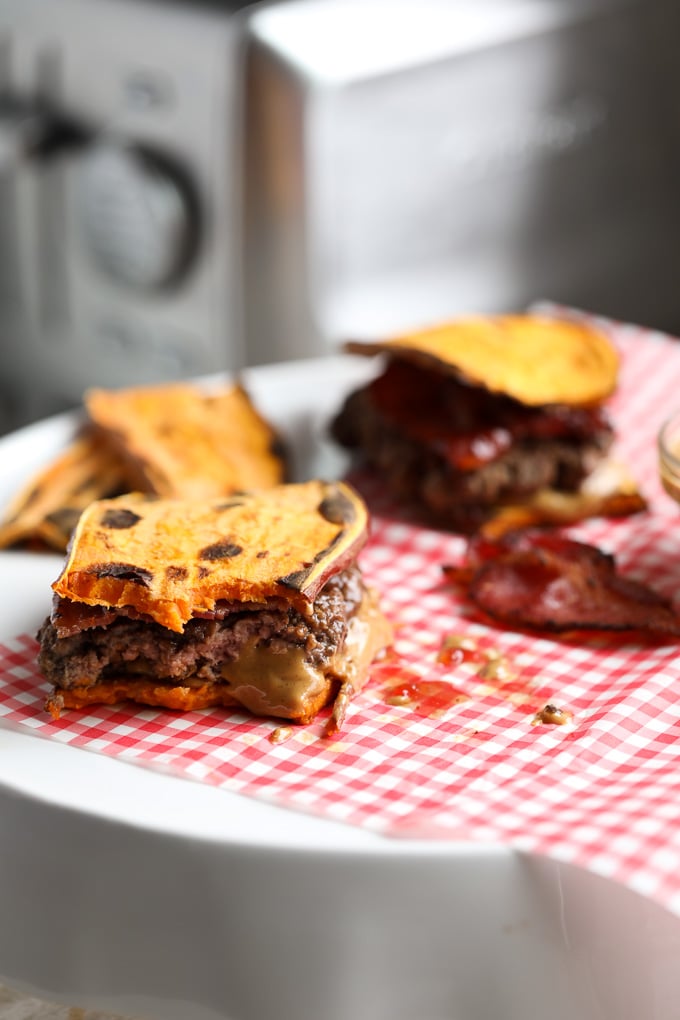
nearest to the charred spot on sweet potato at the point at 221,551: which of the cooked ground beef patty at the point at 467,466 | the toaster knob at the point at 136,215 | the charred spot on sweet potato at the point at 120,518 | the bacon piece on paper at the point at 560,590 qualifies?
the charred spot on sweet potato at the point at 120,518

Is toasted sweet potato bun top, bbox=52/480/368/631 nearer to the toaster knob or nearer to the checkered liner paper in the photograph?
the checkered liner paper

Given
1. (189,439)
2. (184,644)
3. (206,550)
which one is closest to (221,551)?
(206,550)

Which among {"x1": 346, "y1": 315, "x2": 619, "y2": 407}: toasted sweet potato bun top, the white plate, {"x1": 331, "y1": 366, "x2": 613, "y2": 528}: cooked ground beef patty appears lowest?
the white plate

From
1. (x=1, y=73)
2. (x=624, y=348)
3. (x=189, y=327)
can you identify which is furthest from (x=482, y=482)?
(x=1, y=73)

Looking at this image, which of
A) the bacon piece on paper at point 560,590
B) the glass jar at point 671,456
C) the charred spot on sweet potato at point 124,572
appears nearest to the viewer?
the charred spot on sweet potato at point 124,572

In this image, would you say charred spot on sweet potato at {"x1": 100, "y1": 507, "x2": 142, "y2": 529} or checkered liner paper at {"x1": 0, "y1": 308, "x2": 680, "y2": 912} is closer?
checkered liner paper at {"x1": 0, "y1": 308, "x2": 680, "y2": 912}

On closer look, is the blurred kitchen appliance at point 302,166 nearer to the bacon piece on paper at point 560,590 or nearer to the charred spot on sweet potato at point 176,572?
the bacon piece on paper at point 560,590

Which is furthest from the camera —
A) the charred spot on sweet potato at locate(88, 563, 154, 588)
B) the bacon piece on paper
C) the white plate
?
the bacon piece on paper

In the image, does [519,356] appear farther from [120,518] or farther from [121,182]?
[121,182]

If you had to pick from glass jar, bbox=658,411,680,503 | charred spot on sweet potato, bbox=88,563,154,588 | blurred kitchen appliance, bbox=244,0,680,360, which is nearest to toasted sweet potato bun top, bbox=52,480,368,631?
charred spot on sweet potato, bbox=88,563,154,588
